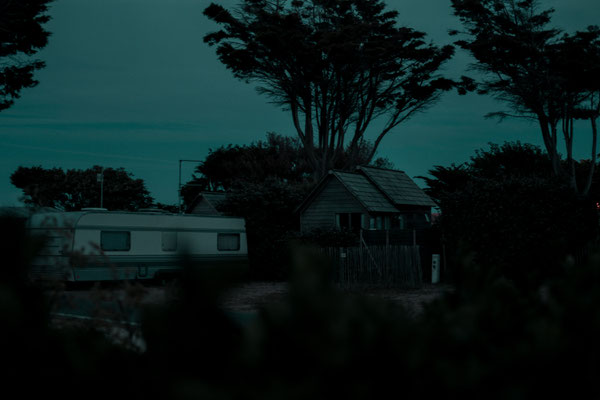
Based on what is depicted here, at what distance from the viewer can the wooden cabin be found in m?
29.1

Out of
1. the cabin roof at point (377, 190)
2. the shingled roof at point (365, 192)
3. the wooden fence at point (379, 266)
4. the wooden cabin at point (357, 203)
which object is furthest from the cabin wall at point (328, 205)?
the wooden fence at point (379, 266)

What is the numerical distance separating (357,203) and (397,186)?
11.8ft

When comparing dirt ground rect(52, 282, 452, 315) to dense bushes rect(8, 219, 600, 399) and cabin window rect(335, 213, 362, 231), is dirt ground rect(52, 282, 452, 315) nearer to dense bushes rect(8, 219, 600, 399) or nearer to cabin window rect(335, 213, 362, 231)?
dense bushes rect(8, 219, 600, 399)

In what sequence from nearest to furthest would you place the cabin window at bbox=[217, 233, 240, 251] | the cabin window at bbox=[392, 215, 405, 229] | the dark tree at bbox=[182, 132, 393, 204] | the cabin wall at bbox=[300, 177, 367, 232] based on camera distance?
the cabin window at bbox=[217, 233, 240, 251] → the cabin wall at bbox=[300, 177, 367, 232] → the cabin window at bbox=[392, 215, 405, 229] → the dark tree at bbox=[182, 132, 393, 204]

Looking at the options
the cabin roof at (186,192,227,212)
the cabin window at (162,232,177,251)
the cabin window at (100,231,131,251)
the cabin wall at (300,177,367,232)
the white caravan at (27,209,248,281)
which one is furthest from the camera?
the cabin roof at (186,192,227,212)

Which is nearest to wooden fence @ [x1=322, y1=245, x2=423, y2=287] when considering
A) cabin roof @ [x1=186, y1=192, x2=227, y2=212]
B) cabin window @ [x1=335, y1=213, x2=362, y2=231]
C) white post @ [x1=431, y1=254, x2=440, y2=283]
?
white post @ [x1=431, y1=254, x2=440, y2=283]

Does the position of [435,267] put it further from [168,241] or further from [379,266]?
[168,241]

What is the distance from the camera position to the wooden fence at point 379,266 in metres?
20.5

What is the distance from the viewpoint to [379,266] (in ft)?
69.2

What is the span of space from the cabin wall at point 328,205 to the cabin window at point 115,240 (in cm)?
967

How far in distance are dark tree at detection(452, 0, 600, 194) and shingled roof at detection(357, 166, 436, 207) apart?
922 cm

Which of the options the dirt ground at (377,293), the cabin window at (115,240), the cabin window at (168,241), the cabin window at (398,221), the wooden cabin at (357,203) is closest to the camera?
the dirt ground at (377,293)

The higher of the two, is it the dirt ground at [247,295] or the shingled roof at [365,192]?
the shingled roof at [365,192]

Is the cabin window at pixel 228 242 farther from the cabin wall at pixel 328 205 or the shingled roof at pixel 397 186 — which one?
the shingled roof at pixel 397 186
